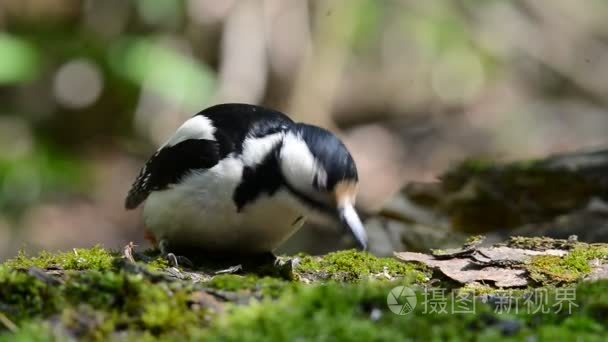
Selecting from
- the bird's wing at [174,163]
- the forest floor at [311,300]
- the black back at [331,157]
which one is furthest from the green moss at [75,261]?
the black back at [331,157]

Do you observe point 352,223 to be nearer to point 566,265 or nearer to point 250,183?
point 250,183

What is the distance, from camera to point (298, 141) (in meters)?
3.58

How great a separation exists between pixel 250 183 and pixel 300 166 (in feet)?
0.71

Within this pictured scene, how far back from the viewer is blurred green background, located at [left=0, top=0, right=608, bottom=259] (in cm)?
797

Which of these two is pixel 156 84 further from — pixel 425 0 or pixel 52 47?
pixel 425 0

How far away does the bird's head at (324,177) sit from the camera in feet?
11.2

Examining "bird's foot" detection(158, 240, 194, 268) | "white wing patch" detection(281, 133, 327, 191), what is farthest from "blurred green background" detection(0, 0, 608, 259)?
"white wing patch" detection(281, 133, 327, 191)

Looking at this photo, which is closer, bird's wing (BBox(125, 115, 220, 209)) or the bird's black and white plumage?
the bird's black and white plumage

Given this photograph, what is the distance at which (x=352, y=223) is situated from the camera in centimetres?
340

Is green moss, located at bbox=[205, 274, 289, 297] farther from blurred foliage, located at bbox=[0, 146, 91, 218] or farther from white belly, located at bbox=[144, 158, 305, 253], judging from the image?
blurred foliage, located at bbox=[0, 146, 91, 218]

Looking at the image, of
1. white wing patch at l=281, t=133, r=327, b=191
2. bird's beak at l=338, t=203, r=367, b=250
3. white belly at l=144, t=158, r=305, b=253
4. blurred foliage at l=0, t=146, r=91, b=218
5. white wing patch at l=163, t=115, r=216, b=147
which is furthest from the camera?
blurred foliage at l=0, t=146, r=91, b=218

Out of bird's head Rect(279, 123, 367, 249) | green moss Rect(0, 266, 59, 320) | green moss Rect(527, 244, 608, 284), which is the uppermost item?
bird's head Rect(279, 123, 367, 249)

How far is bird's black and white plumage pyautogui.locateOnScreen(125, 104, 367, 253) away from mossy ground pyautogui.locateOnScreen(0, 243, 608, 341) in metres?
0.91

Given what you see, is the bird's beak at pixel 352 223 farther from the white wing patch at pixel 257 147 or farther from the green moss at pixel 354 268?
the white wing patch at pixel 257 147
